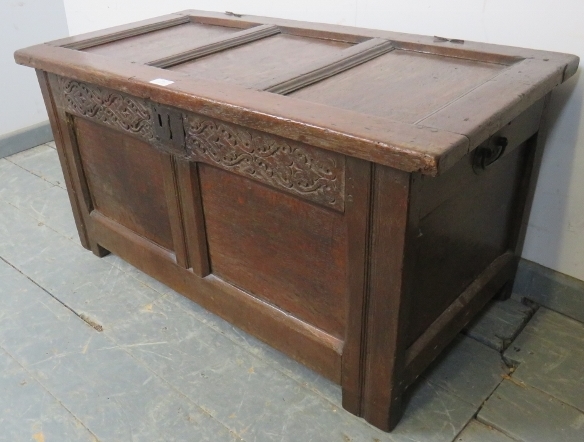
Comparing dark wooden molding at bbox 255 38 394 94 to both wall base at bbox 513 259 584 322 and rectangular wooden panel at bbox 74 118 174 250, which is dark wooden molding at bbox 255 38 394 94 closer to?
rectangular wooden panel at bbox 74 118 174 250

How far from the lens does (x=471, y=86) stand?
123 centimetres

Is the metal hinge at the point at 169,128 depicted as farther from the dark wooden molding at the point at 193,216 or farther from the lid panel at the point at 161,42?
the lid panel at the point at 161,42

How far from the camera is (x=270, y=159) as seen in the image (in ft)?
3.90

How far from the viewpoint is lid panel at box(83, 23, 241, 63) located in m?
1.60

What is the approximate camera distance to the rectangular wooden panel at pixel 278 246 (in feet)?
4.00

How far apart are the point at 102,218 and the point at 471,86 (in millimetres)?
1200

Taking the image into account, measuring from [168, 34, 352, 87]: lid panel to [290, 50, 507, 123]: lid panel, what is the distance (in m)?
0.15

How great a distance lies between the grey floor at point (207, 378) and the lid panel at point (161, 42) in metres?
0.70

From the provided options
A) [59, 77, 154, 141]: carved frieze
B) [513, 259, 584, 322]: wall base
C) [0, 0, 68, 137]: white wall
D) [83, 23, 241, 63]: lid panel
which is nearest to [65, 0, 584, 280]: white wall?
[513, 259, 584, 322]: wall base

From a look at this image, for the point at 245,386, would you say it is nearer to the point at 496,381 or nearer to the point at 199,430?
the point at 199,430

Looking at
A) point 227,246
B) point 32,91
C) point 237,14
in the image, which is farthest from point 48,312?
point 32,91

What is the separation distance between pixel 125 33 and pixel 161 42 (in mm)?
156

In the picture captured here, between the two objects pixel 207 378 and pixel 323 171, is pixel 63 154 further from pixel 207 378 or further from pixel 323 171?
pixel 323 171

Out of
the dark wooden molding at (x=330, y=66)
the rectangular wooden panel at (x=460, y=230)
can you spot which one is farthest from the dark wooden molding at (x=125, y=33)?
the rectangular wooden panel at (x=460, y=230)
